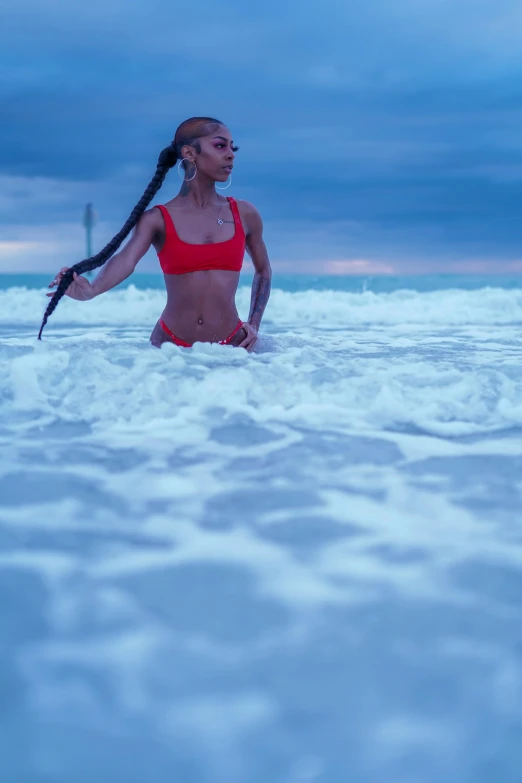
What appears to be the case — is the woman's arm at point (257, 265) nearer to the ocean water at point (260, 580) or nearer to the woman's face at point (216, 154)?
the woman's face at point (216, 154)

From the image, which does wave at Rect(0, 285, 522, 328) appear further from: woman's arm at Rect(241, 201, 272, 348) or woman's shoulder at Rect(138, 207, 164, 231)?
woman's shoulder at Rect(138, 207, 164, 231)

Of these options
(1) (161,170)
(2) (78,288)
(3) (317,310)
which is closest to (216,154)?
(1) (161,170)

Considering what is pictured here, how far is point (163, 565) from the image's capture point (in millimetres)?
2010

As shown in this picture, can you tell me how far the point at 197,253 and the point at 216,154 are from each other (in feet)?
1.97

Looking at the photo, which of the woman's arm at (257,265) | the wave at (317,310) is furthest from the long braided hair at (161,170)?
the wave at (317,310)

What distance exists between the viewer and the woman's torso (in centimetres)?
441

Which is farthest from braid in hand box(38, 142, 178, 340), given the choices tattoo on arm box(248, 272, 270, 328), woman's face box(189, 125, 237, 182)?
tattoo on arm box(248, 272, 270, 328)

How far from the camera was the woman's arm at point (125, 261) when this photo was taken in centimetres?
400

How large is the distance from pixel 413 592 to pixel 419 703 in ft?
1.41

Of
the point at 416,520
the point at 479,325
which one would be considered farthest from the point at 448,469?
the point at 479,325

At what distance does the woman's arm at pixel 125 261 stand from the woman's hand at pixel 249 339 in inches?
33.6

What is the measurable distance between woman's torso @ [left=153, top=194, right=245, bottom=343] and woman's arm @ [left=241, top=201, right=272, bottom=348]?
0.58 ft

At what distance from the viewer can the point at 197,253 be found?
14.6 ft

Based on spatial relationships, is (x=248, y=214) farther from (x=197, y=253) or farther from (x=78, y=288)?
(x=78, y=288)
